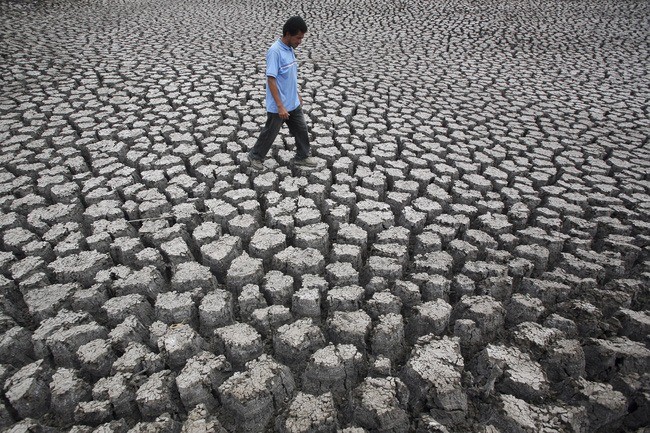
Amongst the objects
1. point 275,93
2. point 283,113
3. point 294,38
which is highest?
point 294,38

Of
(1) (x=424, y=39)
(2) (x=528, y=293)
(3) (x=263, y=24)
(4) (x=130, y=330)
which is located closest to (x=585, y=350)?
(2) (x=528, y=293)

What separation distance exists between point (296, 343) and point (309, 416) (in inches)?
14.2

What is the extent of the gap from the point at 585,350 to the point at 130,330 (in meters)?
2.25

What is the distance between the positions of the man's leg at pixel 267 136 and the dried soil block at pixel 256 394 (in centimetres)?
197

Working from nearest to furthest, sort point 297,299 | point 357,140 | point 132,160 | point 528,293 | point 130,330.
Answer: point 130,330 → point 297,299 → point 528,293 → point 132,160 → point 357,140

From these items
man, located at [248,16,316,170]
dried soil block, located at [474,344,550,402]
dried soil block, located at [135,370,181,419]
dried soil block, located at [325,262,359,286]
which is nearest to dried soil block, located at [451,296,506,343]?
dried soil block, located at [474,344,550,402]

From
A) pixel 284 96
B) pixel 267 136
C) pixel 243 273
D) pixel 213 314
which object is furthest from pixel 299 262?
pixel 284 96

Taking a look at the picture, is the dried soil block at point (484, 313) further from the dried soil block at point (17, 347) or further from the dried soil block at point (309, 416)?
the dried soil block at point (17, 347)

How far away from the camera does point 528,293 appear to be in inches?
89.9

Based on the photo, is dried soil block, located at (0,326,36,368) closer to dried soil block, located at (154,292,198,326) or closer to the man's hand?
dried soil block, located at (154,292,198,326)

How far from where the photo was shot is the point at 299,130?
3.33 m

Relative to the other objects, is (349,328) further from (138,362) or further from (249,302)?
A: (138,362)

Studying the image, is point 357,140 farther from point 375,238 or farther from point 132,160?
point 132,160

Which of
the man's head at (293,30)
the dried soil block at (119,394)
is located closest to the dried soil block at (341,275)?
the dried soil block at (119,394)
